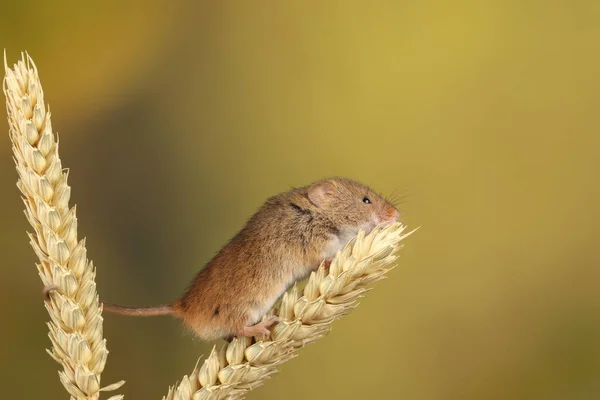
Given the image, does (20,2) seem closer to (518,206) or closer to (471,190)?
(471,190)

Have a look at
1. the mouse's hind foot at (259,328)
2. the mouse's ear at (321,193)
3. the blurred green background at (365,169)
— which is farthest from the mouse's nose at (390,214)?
the blurred green background at (365,169)

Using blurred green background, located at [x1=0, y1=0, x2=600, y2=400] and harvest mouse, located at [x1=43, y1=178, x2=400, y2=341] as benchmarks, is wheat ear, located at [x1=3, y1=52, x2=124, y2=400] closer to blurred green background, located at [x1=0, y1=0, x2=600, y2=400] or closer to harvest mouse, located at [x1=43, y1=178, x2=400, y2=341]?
harvest mouse, located at [x1=43, y1=178, x2=400, y2=341]

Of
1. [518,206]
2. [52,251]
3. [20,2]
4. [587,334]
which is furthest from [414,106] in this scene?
[52,251]

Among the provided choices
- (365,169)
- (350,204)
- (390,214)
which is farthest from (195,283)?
(365,169)

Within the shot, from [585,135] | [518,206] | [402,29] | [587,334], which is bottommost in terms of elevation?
[587,334]

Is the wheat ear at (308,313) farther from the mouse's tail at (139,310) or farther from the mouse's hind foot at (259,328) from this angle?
the mouse's tail at (139,310)
